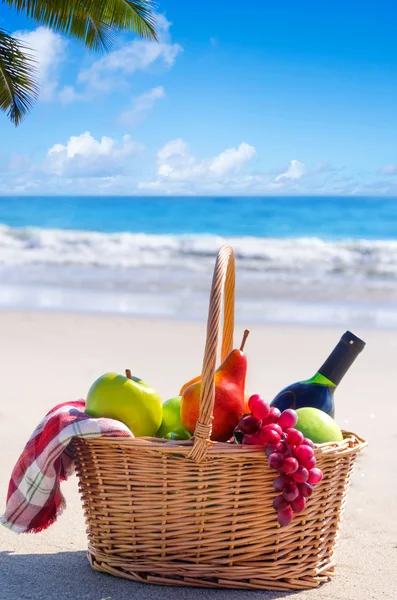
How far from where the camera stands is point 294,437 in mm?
1762

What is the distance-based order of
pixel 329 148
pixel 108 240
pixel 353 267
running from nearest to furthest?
pixel 353 267, pixel 108 240, pixel 329 148

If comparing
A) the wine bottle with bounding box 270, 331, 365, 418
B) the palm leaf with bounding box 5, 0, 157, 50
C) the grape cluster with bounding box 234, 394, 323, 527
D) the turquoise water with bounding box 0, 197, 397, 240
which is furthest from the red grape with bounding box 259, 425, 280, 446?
the turquoise water with bounding box 0, 197, 397, 240

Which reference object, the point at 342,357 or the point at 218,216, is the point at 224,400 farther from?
the point at 218,216

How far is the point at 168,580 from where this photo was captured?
189 cm

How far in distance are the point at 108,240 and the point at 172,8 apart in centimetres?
2276

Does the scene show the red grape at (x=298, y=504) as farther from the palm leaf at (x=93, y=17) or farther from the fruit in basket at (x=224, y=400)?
the palm leaf at (x=93, y=17)

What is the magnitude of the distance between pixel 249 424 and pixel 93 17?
796 cm

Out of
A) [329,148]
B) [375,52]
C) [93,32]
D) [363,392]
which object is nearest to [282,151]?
[329,148]

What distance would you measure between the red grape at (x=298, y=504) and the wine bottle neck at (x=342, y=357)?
0.49 m

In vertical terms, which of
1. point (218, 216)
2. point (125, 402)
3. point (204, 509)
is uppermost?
point (218, 216)

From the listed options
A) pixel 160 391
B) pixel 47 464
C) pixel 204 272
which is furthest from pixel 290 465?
pixel 204 272

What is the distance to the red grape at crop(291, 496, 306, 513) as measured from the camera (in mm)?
1781

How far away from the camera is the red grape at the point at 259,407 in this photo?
5.88 ft

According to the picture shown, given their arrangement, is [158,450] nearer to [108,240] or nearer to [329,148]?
[108,240]
